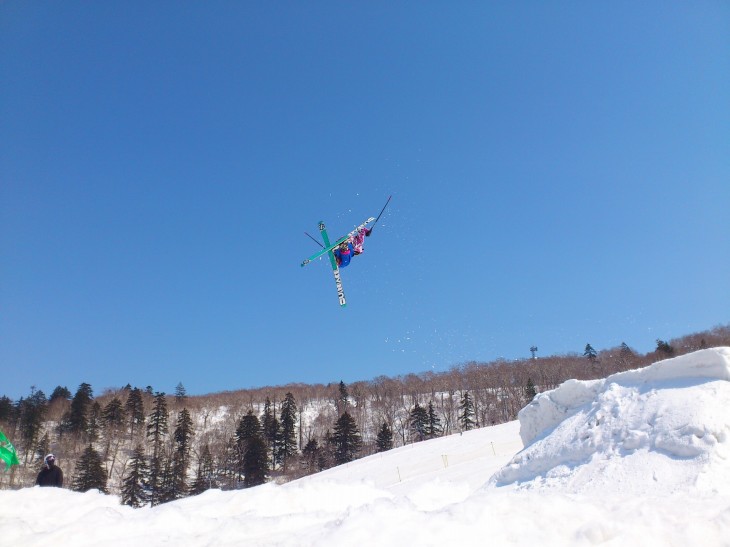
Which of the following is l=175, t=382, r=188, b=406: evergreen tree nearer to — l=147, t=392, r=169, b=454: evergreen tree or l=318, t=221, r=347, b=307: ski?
l=147, t=392, r=169, b=454: evergreen tree

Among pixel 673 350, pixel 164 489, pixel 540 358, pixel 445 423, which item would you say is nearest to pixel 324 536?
pixel 164 489

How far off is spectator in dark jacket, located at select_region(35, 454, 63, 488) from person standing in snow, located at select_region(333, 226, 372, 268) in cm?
1214

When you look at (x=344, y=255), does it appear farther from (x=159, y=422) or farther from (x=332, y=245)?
(x=159, y=422)

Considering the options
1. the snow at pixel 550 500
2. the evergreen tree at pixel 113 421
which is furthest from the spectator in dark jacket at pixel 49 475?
the evergreen tree at pixel 113 421

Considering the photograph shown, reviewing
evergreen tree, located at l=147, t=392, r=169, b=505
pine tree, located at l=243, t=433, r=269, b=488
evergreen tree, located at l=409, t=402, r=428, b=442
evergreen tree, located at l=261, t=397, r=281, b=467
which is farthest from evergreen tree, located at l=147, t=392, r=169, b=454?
evergreen tree, located at l=409, t=402, r=428, b=442

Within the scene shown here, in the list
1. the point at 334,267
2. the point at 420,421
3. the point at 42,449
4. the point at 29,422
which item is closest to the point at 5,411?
the point at 29,422

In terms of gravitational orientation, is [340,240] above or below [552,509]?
above

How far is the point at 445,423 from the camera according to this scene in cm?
9162

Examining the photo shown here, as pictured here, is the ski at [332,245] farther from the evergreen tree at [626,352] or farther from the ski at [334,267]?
the evergreen tree at [626,352]

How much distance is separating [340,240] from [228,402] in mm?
104816

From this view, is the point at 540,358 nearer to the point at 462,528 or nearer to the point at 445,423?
the point at 445,423

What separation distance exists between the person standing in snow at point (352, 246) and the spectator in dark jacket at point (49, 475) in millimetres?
12142

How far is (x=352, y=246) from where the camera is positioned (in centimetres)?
1938

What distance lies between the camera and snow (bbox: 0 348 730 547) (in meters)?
4.48
